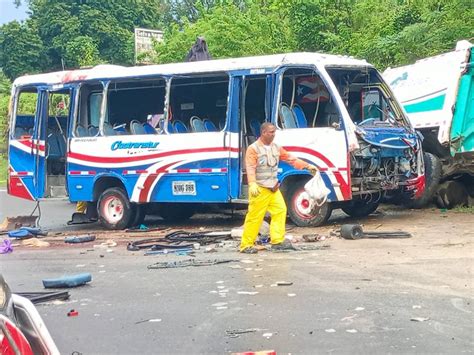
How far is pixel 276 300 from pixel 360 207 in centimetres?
622

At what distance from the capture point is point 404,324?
18.1ft

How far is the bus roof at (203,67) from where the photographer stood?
11.2 m

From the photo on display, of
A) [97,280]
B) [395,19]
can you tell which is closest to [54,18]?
[395,19]

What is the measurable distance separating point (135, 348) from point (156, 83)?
8.15m

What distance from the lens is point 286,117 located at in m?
11.4

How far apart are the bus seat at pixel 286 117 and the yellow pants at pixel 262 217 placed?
2.14 meters

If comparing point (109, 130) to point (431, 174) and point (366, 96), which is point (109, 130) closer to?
point (366, 96)

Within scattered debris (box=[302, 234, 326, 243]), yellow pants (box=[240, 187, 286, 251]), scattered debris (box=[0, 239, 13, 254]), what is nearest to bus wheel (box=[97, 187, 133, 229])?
scattered debris (box=[0, 239, 13, 254])

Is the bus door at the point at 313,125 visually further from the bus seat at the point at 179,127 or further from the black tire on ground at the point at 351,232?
the bus seat at the point at 179,127

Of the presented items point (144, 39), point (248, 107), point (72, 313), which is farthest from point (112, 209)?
point (144, 39)

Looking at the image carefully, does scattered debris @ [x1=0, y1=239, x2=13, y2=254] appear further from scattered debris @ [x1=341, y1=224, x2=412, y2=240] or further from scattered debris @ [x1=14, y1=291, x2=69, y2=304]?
scattered debris @ [x1=341, y1=224, x2=412, y2=240]

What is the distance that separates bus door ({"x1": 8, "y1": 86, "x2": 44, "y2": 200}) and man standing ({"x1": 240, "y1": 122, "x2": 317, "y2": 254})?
18.0 feet

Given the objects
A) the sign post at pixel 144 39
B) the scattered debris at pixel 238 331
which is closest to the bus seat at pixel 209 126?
the scattered debris at pixel 238 331

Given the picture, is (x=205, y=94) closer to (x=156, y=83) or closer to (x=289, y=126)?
(x=156, y=83)
